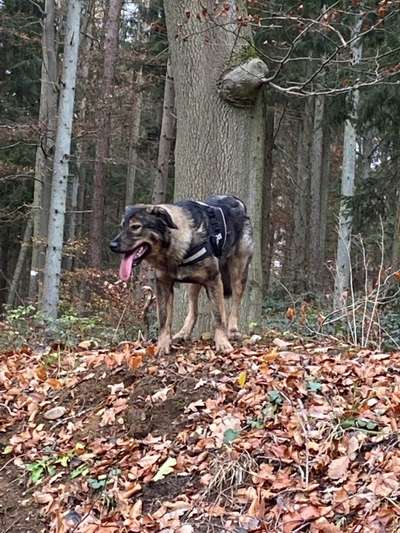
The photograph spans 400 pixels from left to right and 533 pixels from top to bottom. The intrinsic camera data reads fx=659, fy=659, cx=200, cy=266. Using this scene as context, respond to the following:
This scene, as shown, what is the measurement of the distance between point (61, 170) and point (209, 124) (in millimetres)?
6487

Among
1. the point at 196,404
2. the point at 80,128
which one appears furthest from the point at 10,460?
the point at 80,128

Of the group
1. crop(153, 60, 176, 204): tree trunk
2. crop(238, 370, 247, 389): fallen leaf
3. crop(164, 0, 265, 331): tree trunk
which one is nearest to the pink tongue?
crop(238, 370, 247, 389): fallen leaf

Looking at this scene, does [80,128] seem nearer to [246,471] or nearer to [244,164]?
[244,164]

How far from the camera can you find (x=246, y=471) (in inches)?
167

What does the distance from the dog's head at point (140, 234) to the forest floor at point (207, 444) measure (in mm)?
1027

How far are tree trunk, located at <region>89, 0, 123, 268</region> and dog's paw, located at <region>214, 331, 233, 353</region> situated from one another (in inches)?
525

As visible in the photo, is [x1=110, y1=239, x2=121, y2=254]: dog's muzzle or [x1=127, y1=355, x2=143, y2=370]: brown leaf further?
[x1=127, y1=355, x2=143, y2=370]: brown leaf

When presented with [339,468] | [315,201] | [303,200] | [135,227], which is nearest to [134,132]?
[303,200]

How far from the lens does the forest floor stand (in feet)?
12.9

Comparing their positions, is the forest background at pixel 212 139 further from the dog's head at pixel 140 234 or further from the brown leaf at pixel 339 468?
the brown leaf at pixel 339 468

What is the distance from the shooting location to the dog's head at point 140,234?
526cm

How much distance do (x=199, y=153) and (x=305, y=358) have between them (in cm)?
339

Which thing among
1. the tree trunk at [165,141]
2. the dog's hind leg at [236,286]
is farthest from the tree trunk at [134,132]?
the dog's hind leg at [236,286]

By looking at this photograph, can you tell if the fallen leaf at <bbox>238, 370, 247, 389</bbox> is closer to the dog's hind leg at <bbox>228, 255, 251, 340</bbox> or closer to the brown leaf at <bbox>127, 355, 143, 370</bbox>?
the brown leaf at <bbox>127, 355, 143, 370</bbox>
